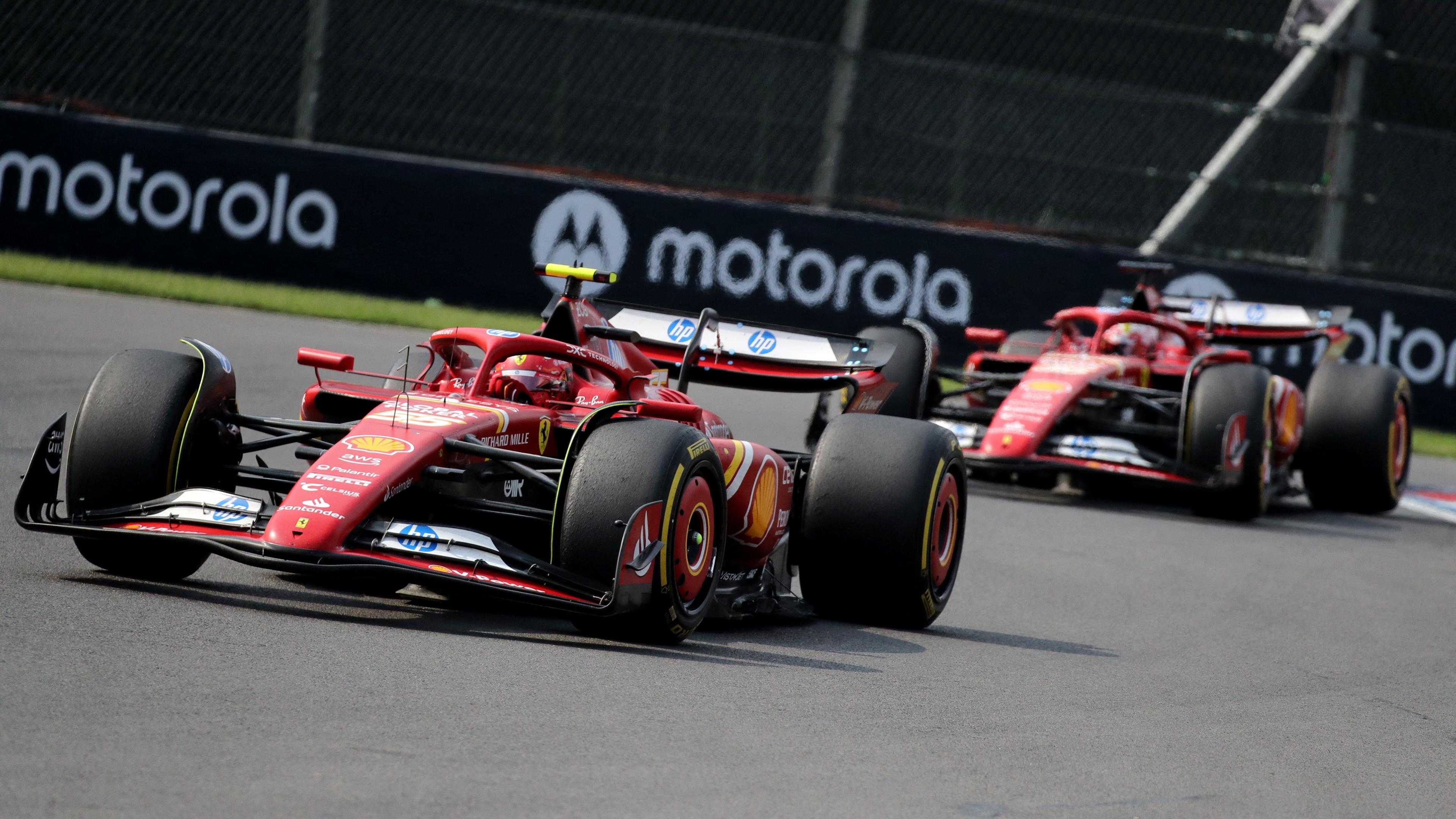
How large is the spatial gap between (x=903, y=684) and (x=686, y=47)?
39.3 feet

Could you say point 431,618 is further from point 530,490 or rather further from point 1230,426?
point 1230,426

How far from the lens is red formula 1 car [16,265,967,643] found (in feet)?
16.6

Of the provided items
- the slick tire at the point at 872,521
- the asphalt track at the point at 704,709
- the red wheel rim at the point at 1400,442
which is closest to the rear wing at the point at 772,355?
the slick tire at the point at 872,521

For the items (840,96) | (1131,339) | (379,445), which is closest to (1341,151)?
(840,96)

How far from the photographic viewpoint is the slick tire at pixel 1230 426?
34.3ft

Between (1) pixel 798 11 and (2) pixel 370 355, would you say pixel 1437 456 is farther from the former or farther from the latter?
(2) pixel 370 355

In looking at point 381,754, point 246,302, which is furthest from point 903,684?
point 246,302

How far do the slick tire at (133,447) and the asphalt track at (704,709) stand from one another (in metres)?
0.10

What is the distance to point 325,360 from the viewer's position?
237 inches

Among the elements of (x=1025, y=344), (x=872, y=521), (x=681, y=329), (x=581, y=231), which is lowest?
(x=872, y=521)

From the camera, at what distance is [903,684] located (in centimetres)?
528

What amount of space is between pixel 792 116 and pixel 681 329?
31.0ft

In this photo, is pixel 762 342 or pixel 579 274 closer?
pixel 579 274

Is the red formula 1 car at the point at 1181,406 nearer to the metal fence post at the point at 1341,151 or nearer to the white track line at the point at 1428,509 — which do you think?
the white track line at the point at 1428,509
